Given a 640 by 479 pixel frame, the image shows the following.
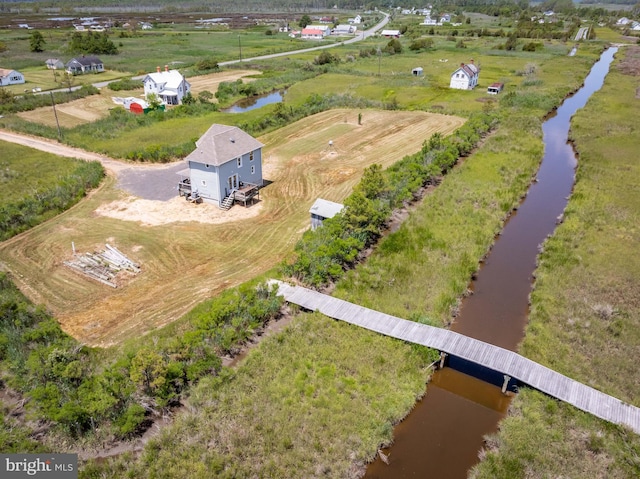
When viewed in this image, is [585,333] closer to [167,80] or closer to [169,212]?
[169,212]

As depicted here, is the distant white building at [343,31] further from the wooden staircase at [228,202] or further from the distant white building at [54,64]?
the wooden staircase at [228,202]

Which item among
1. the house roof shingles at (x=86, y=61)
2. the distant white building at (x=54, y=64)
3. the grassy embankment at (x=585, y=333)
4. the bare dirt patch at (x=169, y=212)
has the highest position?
the house roof shingles at (x=86, y=61)

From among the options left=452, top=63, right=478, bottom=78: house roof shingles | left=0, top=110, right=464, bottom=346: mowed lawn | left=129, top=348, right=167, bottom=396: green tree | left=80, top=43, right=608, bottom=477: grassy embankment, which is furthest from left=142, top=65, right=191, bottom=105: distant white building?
left=129, top=348, right=167, bottom=396: green tree

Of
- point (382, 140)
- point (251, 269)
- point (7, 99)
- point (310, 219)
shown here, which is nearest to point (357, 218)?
point (310, 219)

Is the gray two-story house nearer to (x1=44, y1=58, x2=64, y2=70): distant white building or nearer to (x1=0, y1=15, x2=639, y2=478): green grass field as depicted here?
(x1=0, y1=15, x2=639, y2=478): green grass field

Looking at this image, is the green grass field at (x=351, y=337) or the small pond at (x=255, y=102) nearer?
the green grass field at (x=351, y=337)

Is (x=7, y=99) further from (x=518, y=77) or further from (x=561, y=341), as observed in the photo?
(x=518, y=77)

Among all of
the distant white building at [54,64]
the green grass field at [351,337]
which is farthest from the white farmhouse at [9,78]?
the green grass field at [351,337]
